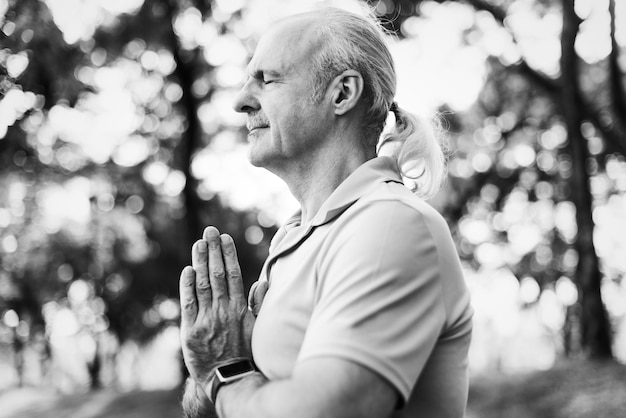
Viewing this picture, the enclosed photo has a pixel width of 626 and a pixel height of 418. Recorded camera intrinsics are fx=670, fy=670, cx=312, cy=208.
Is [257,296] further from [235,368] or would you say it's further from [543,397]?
[543,397]

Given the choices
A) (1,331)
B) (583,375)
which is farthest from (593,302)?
(1,331)


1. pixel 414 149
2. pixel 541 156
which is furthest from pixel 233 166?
pixel 414 149

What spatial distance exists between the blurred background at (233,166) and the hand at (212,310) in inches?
237

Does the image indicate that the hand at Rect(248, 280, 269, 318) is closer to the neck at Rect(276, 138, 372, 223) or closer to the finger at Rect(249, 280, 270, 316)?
the finger at Rect(249, 280, 270, 316)

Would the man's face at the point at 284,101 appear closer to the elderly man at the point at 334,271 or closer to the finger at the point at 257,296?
the elderly man at the point at 334,271

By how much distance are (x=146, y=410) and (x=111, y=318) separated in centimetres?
964

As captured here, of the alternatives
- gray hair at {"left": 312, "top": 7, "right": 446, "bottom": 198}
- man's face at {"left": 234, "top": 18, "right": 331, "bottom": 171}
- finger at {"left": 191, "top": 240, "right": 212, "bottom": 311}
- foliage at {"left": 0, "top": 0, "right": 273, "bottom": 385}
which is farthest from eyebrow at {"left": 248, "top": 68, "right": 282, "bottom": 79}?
foliage at {"left": 0, "top": 0, "right": 273, "bottom": 385}

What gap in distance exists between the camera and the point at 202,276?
174 cm

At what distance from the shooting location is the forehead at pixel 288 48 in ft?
6.31

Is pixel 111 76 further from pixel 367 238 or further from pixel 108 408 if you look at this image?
pixel 367 238

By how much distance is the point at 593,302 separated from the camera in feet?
30.6

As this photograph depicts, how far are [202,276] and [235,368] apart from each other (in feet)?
0.89

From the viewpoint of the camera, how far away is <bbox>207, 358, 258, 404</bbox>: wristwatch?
61.4 inches

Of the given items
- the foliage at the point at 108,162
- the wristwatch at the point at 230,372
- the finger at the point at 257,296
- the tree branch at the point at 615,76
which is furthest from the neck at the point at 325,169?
the tree branch at the point at 615,76
